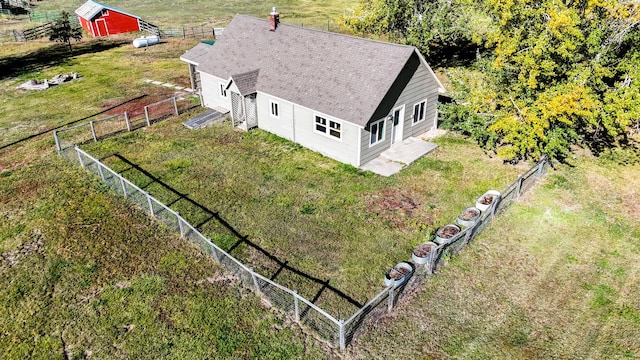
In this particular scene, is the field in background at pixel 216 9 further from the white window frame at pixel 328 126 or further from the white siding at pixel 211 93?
the white window frame at pixel 328 126

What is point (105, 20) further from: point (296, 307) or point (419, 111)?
point (296, 307)

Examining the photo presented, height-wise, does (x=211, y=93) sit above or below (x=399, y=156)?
above

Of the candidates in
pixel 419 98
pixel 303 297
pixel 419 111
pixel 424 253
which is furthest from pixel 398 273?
Result: pixel 419 111

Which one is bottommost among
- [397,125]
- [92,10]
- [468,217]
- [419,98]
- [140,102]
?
[468,217]

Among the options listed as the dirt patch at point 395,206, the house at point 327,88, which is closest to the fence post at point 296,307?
the dirt patch at point 395,206

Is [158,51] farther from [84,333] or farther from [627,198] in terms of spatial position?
[627,198]
